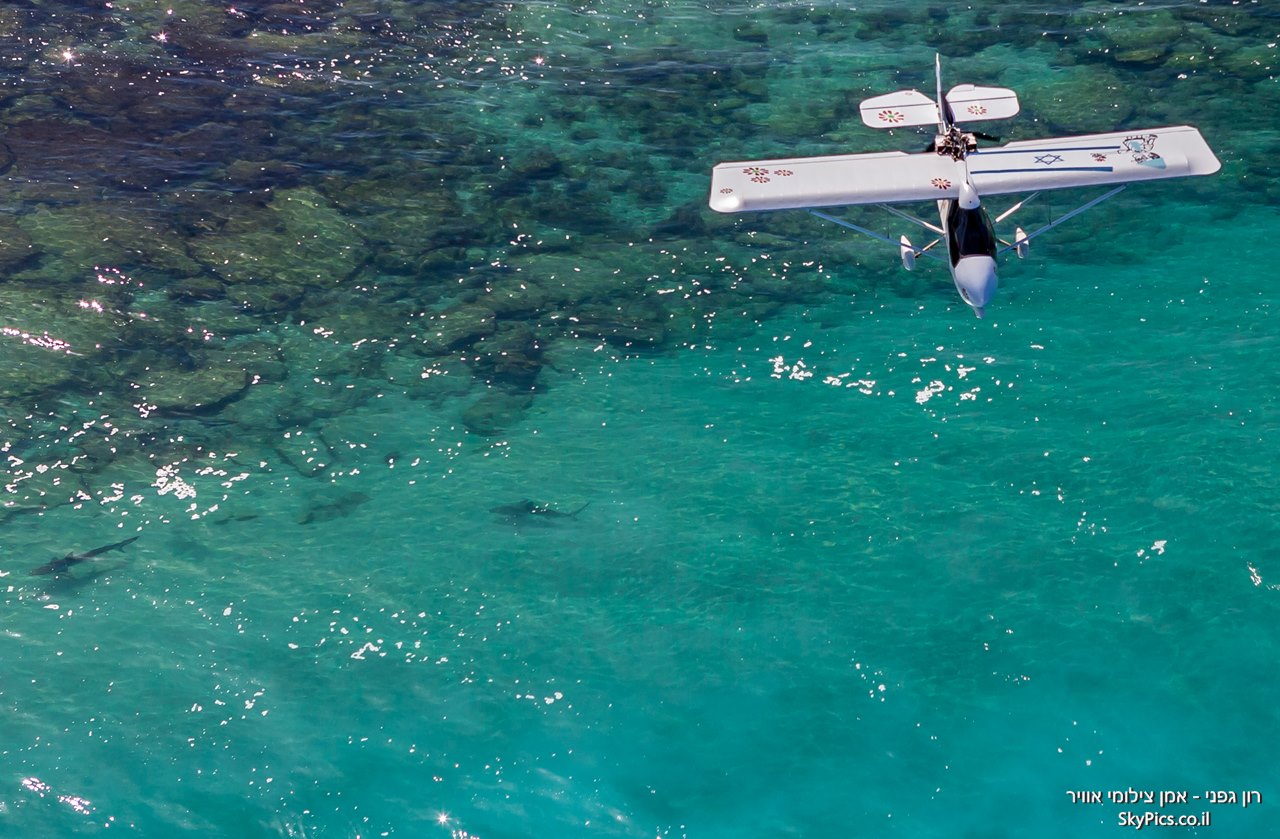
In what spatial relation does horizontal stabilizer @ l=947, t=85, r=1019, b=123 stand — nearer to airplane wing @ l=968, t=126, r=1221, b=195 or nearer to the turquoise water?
the turquoise water

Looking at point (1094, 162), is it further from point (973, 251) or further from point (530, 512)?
point (530, 512)

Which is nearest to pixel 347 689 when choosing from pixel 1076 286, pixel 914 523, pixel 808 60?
pixel 914 523

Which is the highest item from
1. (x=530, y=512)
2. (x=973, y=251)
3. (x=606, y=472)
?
(x=973, y=251)

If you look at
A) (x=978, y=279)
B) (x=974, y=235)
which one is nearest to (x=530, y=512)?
(x=978, y=279)


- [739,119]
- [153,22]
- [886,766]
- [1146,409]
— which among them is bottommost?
[886,766]

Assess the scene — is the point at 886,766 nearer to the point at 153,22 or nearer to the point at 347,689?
the point at 347,689

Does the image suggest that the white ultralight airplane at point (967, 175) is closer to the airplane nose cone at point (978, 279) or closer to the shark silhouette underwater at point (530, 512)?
the airplane nose cone at point (978, 279)
